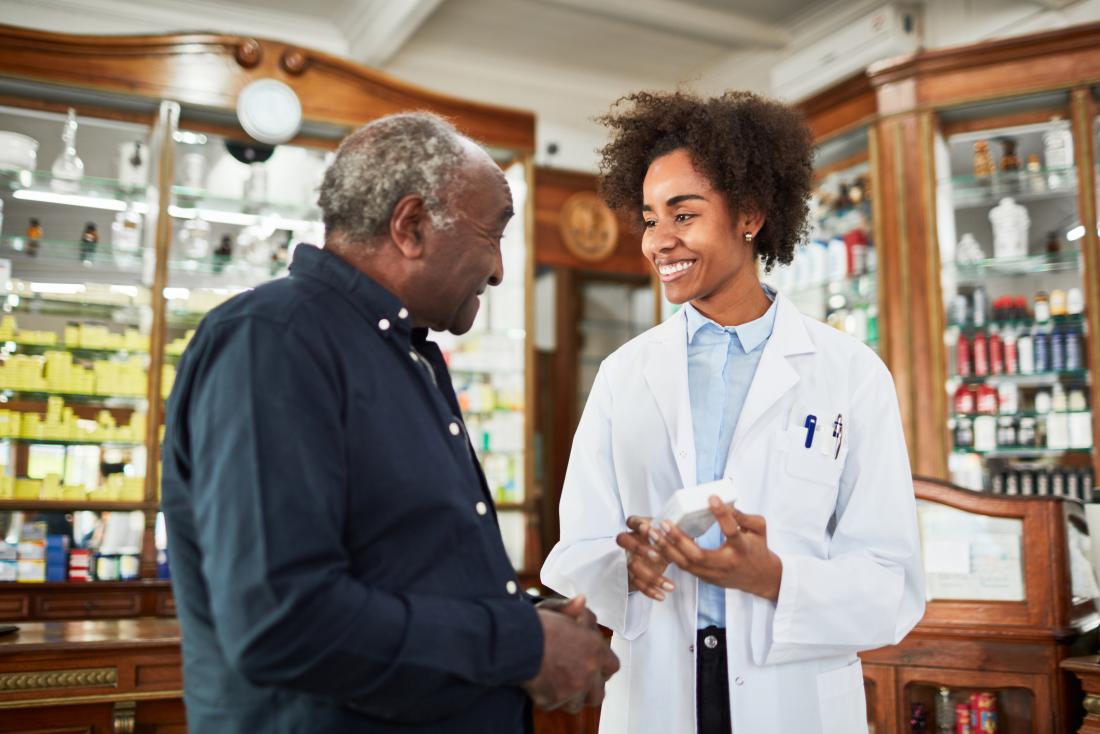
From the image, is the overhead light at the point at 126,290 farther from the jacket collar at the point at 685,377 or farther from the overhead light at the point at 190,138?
the jacket collar at the point at 685,377

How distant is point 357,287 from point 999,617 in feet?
7.62

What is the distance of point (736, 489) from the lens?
5.26ft

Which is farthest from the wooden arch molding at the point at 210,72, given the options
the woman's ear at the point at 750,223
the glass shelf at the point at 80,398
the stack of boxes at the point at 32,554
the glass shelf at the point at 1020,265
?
the woman's ear at the point at 750,223

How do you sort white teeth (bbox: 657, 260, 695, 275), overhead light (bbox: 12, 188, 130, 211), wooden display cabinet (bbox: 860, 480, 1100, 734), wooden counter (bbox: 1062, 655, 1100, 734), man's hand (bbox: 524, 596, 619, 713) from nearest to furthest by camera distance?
man's hand (bbox: 524, 596, 619, 713)
white teeth (bbox: 657, 260, 695, 275)
wooden counter (bbox: 1062, 655, 1100, 734)
wooden display cabinet (bbox: 860, 480, 1100, 734)
overhead light (bbox: 12, 188, 130, 211)

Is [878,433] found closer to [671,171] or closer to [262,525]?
[671,171]

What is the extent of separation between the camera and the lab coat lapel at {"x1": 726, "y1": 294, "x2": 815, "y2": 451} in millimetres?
1647

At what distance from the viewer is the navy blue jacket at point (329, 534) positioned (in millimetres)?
966

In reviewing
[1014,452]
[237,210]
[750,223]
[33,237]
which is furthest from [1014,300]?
[33,237]

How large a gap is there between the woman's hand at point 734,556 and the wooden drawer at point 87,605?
365cm

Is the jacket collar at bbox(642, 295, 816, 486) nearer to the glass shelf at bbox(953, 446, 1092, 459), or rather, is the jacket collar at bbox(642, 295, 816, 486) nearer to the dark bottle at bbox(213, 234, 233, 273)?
the glass shelf at bbox(953, 446, 1092, 459)

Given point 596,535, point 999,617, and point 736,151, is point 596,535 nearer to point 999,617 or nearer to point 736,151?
point 736,151

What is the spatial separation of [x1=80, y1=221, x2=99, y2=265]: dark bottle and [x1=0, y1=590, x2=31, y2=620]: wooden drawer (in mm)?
1542

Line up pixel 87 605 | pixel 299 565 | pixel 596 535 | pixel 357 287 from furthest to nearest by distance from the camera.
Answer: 1. pixel 87 605
2. pixel 596 535
3. pixel 357 287
4. pixel 299 565

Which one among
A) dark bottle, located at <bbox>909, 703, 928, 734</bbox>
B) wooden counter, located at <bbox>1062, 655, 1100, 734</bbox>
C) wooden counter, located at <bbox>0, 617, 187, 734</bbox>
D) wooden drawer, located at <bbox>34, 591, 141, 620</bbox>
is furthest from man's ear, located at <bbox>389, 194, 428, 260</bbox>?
wooden drawer, located at <bbox>34, 591, 141, 620</bbox>
